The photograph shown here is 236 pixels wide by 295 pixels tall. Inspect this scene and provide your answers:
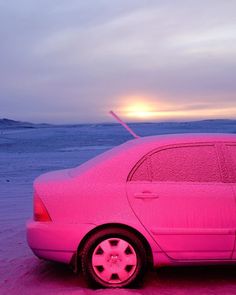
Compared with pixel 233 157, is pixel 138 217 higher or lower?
lower

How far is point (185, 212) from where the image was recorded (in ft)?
16.8

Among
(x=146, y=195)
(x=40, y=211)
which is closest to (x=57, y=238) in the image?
(x=40, y=211)

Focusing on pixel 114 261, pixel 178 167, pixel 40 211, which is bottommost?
pixel 114 261

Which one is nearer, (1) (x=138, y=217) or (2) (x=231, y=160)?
(1) (x=138, y=217)

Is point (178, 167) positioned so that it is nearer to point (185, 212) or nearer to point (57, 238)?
point (185, 212)

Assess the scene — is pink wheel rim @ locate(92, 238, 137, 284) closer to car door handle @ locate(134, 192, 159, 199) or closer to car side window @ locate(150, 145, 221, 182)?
car door handle @ locate(134, 192, 159, 199)

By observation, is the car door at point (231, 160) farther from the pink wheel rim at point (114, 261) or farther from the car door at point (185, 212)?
the pink wheel rim at point (114, 261)

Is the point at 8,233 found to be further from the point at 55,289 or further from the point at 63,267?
the point at 55,289

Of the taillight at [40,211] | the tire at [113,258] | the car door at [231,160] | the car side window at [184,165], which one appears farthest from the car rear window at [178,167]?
the taillight at [40,211]

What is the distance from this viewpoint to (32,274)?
582cm

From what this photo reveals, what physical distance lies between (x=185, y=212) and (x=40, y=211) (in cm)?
139

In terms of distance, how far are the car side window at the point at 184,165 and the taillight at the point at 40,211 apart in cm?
108

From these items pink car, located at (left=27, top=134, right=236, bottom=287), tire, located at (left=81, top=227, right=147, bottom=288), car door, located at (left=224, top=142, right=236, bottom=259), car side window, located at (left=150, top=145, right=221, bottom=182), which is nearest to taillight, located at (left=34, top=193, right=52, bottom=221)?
pink car, located at (left=27, top=134, right=236, bottom=287)

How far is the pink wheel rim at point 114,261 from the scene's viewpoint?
5113mm
